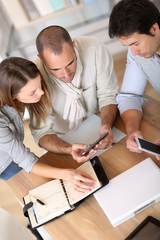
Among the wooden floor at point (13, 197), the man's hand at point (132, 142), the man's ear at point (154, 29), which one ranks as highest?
the man's ear at point (154, 29)

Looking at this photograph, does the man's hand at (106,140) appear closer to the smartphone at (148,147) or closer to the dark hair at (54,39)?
the smartphone at (148,147)

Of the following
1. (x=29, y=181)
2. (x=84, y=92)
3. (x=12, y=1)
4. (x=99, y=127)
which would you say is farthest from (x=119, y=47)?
(x=29, y=181)

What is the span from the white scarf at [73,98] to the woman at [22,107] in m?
0.12

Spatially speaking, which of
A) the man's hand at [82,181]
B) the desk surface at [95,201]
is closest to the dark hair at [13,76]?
the desk surface at [95,201]

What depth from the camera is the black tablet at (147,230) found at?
30.4 inches

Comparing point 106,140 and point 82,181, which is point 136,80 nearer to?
point 106,140

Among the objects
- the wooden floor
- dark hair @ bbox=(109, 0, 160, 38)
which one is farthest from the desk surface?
the wooden floor

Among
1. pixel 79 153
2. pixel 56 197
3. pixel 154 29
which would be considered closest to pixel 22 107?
pixel 79 153

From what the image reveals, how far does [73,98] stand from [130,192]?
669 mm

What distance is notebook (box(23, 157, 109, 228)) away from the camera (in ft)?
3.14

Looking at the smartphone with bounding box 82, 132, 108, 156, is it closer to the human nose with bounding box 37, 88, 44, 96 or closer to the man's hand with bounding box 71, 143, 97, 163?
the man's hand with bounding box 71, 143, 97, 163

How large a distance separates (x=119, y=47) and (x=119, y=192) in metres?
2.44

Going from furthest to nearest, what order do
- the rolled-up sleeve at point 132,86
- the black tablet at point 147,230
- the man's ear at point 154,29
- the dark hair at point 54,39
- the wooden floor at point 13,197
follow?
the wooden floor at point 13,197, the rolled-up sleeve at point 132,86, the dark hair at point 54,39, the man's ear at point 154,29, the black tablet at point 147,230

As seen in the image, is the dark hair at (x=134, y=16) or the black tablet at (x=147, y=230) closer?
the black tablet at (x=147, y=230)
